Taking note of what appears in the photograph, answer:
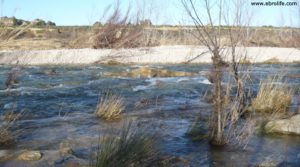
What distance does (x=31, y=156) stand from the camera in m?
5.66

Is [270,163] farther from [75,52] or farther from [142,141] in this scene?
[75,52]

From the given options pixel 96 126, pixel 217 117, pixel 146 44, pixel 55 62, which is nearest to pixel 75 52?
pixel 55 62

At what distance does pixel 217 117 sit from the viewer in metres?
6.67

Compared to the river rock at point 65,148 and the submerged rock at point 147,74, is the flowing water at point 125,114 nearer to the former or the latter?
the river rock at point 65,148

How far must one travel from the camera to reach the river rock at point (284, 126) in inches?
303

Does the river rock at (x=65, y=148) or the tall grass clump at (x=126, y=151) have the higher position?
the tall grass clump at (x=126, y=151)

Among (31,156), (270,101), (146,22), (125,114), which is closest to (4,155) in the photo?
(31,156)

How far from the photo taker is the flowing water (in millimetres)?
6238

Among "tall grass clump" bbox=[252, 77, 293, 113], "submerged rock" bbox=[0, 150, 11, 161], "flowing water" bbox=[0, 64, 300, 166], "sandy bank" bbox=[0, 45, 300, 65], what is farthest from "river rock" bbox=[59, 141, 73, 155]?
"sandy bank" bbox=[0, 45, 300, 65]

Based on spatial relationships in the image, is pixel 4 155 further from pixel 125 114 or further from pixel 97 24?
pixel 97 24

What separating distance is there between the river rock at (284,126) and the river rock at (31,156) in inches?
155

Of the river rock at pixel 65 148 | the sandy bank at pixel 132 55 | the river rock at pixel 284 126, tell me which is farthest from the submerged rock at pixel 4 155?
the sandy bank at pixel 132 55

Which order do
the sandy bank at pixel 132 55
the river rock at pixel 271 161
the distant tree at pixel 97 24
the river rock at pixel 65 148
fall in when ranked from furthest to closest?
the distant tree at pixel 97 24 < the sandy bank at pixel 132 55 < the river rock at pixel 65 148 < the river rock at pixel 271 161

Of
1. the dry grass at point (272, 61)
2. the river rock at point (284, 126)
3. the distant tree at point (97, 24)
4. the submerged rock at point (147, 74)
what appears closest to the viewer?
the river rock at point (284, 126)
